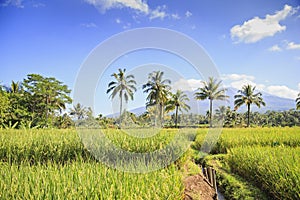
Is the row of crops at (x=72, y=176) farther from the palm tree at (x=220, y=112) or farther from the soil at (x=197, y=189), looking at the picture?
the palm tree at (x=220, y=112)

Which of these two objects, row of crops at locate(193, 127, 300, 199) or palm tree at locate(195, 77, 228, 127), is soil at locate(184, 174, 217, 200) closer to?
row of crops at locate(193, 127, 300, 199)

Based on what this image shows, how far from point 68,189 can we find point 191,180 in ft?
9.00

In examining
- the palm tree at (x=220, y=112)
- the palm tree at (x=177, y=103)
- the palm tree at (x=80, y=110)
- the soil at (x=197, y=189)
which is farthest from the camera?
the palm tree at (x=220, y=112)

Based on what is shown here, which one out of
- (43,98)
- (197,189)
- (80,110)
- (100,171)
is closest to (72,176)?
(100,171)

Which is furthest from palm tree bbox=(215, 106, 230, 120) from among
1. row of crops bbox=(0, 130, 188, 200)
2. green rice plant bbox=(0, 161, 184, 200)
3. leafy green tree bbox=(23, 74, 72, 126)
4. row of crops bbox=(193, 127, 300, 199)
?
green rice plant bbox=(0, 161, 184, 200)

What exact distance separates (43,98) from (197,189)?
2669 cm

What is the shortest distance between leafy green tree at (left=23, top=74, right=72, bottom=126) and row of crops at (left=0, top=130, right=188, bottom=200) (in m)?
21.1

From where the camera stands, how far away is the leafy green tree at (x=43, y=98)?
26656 mm

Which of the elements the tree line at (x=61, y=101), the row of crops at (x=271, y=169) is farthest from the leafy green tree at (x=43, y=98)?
the row of crops at (x=271, y=169)

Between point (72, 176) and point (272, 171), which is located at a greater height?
point (72, 176)

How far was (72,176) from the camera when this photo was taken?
333 centimetres

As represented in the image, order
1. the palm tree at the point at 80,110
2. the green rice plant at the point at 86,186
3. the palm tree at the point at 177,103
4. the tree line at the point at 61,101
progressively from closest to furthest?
the green rice plant at the point at 86,186 < the palm tree at the point at 80,110 < the tree line at the point at 61,101 < the palm tree at the point at 177,103

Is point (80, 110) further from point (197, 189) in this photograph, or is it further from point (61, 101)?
point (61, 101)

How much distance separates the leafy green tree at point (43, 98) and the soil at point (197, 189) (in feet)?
76.3
